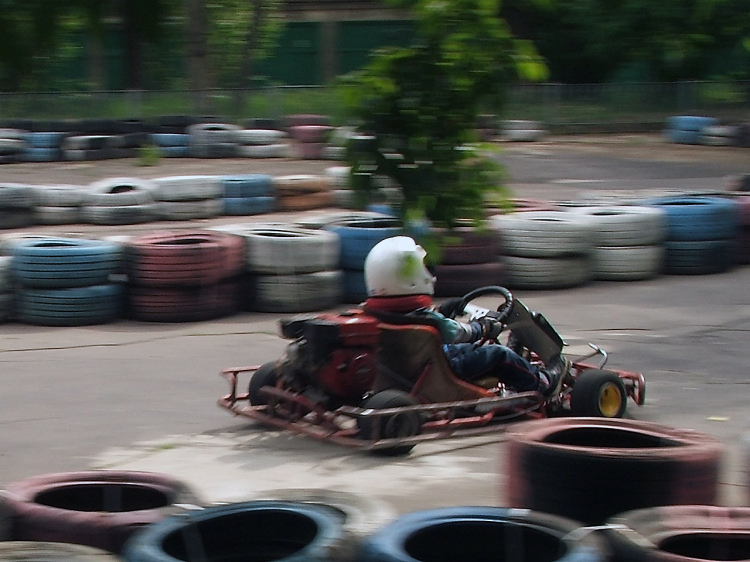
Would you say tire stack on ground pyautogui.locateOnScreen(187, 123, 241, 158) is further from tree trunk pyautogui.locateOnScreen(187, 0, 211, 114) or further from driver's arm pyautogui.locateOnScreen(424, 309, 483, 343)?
tree trunk pyautogui.locateOnScreen(187, 0, 211, 114)

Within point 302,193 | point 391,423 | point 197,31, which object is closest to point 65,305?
point 391,423

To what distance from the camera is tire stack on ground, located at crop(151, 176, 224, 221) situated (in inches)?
567

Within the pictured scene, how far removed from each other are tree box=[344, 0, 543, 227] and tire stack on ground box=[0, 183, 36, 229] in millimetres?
10634

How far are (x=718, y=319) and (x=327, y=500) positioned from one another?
674 centimetres

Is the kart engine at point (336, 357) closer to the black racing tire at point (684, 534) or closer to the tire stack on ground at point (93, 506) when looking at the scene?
the tire stack on ground at point (93, 506)

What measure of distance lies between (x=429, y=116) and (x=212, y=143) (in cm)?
1814

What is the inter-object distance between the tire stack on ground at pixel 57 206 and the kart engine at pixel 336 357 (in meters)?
8.98

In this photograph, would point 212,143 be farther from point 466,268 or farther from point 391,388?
point 391,388

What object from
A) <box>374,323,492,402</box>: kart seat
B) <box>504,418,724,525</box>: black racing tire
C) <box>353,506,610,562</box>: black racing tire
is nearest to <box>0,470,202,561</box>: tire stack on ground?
<box>353,506,610,562</box>: black racing tire

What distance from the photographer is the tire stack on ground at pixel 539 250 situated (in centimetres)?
1025

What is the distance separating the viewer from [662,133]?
26812 mm

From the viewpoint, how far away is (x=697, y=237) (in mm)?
11148

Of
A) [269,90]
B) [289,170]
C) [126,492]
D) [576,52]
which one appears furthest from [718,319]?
[576,52]

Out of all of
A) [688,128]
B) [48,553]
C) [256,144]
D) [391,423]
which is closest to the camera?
[48,553]
